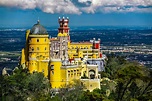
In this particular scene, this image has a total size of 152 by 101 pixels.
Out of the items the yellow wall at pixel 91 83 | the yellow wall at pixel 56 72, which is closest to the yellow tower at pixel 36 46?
the yellow wall at pixel 56 72

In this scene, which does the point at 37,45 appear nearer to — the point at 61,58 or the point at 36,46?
the point at 36,46

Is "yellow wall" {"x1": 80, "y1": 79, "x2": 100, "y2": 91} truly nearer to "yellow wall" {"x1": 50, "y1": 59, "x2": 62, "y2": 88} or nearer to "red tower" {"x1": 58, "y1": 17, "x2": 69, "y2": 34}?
"yellow wall" {"x1": 50, "y1": 59, "x2": 62, "y2": 88}

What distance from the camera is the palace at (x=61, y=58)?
57.4 m

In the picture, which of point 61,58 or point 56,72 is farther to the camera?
point 61,58

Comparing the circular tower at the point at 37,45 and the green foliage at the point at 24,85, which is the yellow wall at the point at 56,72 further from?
the circular tower at the point at 37,45

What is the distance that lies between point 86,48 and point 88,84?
17.9 m

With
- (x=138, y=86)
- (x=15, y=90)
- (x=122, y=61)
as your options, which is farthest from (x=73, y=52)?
(x=138, y=86)

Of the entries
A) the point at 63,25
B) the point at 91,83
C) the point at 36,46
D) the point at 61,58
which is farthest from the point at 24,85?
the point at 63,25

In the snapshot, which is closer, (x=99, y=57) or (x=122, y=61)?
(x=99, y=57)

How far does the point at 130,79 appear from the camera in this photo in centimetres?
3491

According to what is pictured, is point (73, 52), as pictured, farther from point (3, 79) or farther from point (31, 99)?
point (31, 99)

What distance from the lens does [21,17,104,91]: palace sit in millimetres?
57375

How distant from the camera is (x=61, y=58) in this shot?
6644 cm

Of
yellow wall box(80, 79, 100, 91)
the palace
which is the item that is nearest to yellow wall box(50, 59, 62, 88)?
the palace
